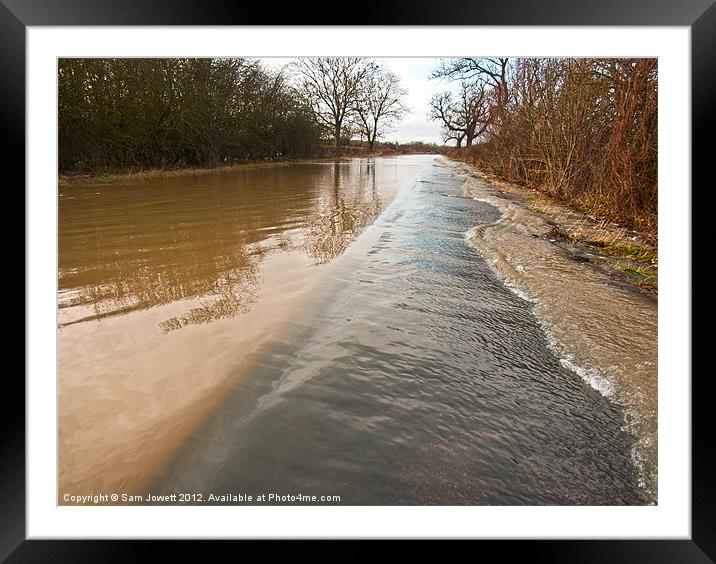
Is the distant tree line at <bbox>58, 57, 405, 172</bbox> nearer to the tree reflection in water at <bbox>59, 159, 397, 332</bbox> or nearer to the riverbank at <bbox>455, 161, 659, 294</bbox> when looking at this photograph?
the tree reflection in water at <bbox>59, 159, 397, 332</bbox>

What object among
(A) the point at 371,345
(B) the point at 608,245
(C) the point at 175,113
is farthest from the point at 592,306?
(C) the point at 175,113

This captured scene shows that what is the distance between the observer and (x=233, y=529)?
115cm

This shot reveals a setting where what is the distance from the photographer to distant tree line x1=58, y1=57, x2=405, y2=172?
958 centimetres

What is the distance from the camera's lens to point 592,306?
3188mm

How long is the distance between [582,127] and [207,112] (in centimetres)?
1292

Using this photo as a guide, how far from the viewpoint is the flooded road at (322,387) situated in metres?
1.48

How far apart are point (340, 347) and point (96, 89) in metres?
10.6

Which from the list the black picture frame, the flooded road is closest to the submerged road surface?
the flooded road

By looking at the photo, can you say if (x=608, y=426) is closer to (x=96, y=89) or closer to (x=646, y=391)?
(x=646, y=391)

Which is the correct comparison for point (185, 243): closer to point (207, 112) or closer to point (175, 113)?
point (175, 113)
